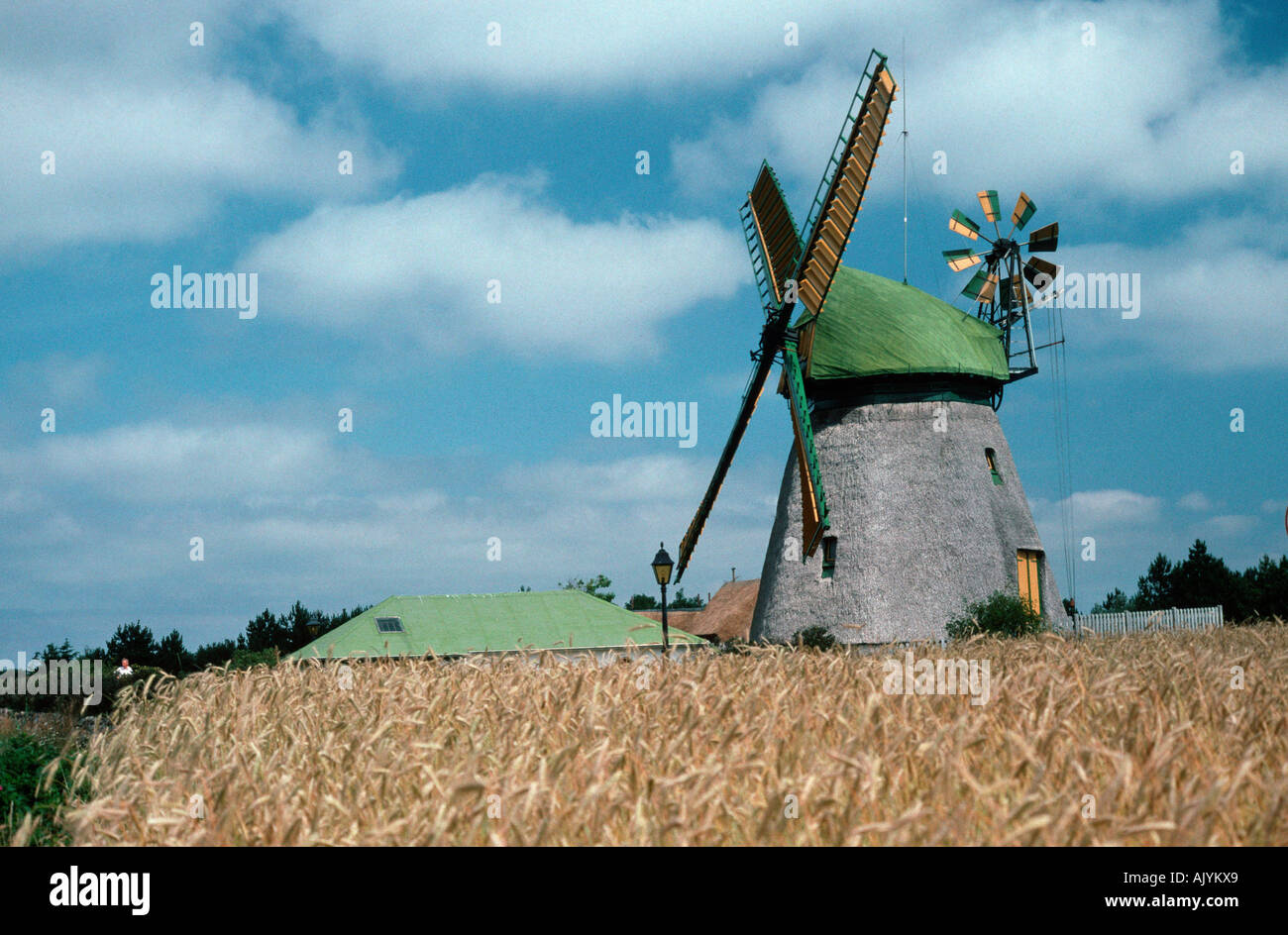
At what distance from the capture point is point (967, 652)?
9.23m

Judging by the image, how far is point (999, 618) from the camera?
22.8 metres

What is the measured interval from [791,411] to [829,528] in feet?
10.9

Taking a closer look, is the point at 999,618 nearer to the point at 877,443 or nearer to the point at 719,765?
the point at 877,443

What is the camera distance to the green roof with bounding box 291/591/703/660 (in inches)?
1139

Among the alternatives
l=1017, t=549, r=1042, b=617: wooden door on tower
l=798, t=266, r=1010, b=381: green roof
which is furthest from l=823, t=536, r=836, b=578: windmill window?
l=1017, t=549, r=1042, b=617: wooden door on tower

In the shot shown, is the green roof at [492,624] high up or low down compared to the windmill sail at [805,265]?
down

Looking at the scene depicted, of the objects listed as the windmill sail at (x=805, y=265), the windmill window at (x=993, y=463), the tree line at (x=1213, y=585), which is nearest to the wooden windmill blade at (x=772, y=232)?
the windmill sail at (x=805, y=265)

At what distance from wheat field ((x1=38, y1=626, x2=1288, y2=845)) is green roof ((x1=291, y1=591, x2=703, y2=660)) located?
22.1 m

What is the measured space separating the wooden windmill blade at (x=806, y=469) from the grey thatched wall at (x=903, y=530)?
4.90 feet

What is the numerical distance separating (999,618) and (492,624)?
50.9 ft

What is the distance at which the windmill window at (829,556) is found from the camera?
83.5ft

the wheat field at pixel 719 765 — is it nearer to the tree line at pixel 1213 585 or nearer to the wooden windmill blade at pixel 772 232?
the wooden windmill blade at pixel 772 232
